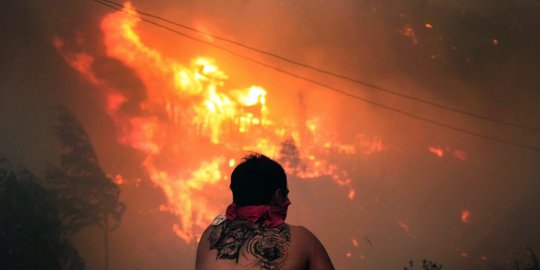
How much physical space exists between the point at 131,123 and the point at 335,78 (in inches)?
306

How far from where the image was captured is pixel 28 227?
1213 centimetres

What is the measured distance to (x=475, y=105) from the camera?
18.9 metres

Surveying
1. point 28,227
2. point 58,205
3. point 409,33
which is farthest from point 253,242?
point 409,33

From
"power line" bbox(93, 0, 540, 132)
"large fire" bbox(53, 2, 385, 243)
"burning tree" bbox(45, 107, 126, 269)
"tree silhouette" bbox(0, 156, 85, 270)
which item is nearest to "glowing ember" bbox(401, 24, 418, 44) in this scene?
"power line" bbox(93, 0, 540, 132)

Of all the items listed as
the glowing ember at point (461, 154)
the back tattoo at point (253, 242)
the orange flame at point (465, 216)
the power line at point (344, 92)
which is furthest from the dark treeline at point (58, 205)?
the orange flame at point (465, 216)

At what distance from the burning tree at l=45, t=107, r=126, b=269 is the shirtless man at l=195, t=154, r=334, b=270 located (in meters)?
11.4

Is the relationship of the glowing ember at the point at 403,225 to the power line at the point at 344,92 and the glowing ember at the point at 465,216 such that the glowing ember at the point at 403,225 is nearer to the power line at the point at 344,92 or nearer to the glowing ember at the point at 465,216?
the glowing ember at the point at 465,216

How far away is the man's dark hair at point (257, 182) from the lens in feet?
8.18

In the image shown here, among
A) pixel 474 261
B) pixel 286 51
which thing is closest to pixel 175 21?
pixel 286 51

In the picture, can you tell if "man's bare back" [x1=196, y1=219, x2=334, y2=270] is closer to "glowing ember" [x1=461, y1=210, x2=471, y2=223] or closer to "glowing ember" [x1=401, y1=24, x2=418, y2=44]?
"glowing ember" [x1=401, y1=24, x2=418, y2=44]

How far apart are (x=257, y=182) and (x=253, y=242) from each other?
28 centimetres

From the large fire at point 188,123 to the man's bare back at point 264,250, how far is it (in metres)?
12.1

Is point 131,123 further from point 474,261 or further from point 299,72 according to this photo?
point 474,261

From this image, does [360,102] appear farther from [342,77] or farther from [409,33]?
[409,33]
